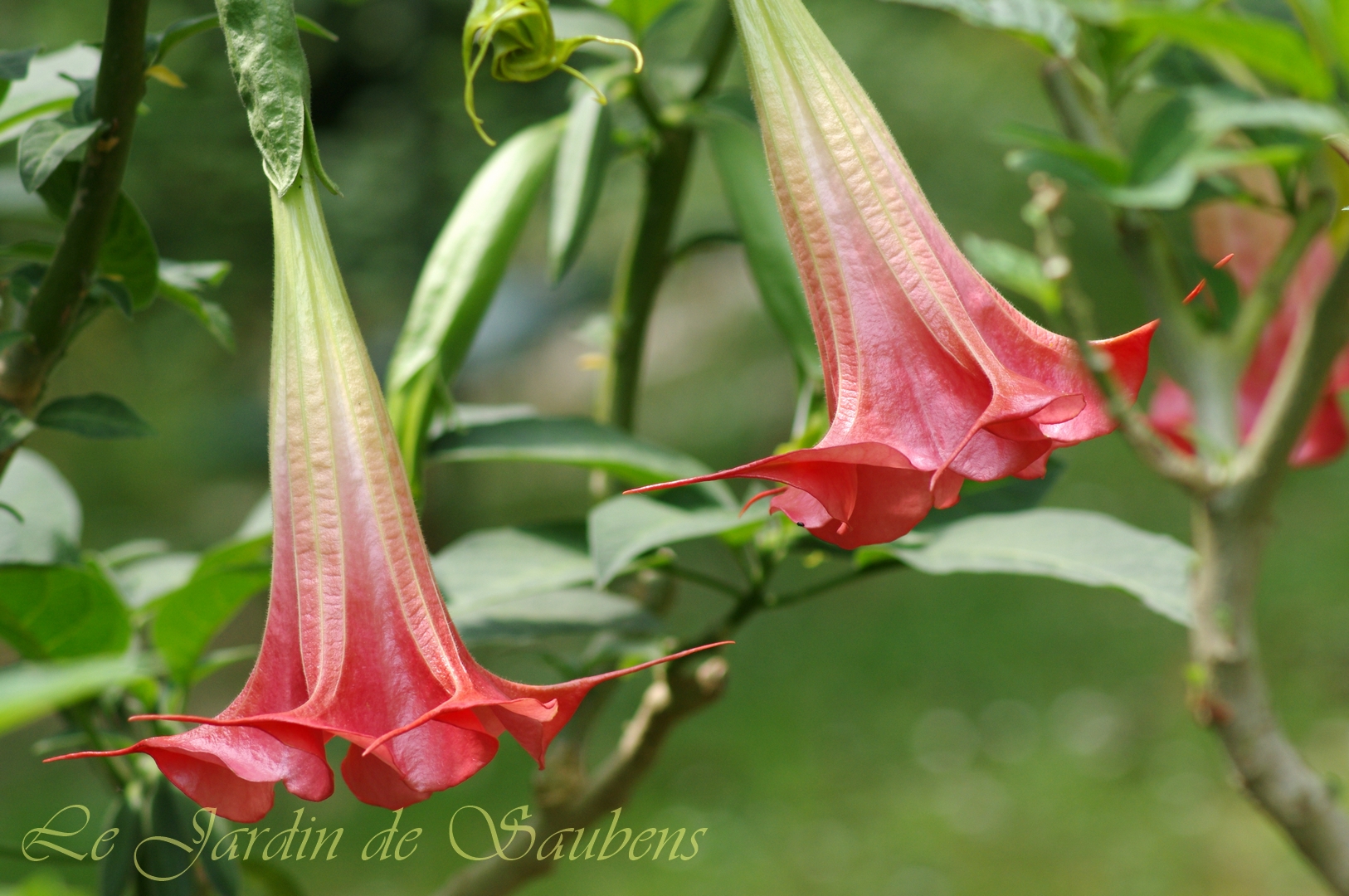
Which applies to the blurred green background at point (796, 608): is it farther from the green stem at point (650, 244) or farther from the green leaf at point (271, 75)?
the green leaf at point (271, 75)

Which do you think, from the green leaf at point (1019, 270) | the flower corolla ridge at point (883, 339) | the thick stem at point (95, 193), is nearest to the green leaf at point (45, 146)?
the thick stem at point (95, 193)

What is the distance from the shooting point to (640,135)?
65 centimetres

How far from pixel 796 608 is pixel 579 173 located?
116 inches

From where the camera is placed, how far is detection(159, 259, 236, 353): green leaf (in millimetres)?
513

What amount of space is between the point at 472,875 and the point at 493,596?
0.23m

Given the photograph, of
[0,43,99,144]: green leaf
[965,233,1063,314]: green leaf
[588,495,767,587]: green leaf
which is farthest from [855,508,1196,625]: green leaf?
[0,43,99,144]: green leaf

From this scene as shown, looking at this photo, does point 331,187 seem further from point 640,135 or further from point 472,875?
point 472,875

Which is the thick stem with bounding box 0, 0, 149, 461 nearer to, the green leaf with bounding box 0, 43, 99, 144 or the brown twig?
the green leaf with bounding box 0, 43, 99, 144

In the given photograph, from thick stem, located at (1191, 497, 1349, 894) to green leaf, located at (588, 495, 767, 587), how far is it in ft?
0.87

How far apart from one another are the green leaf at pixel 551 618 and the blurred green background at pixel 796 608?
3.68 feet

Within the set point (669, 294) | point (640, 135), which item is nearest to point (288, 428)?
point (640, 135)

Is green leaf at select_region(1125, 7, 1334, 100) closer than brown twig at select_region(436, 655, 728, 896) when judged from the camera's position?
Yes

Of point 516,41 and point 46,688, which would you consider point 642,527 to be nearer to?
point 516,41

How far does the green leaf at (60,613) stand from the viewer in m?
0.54
